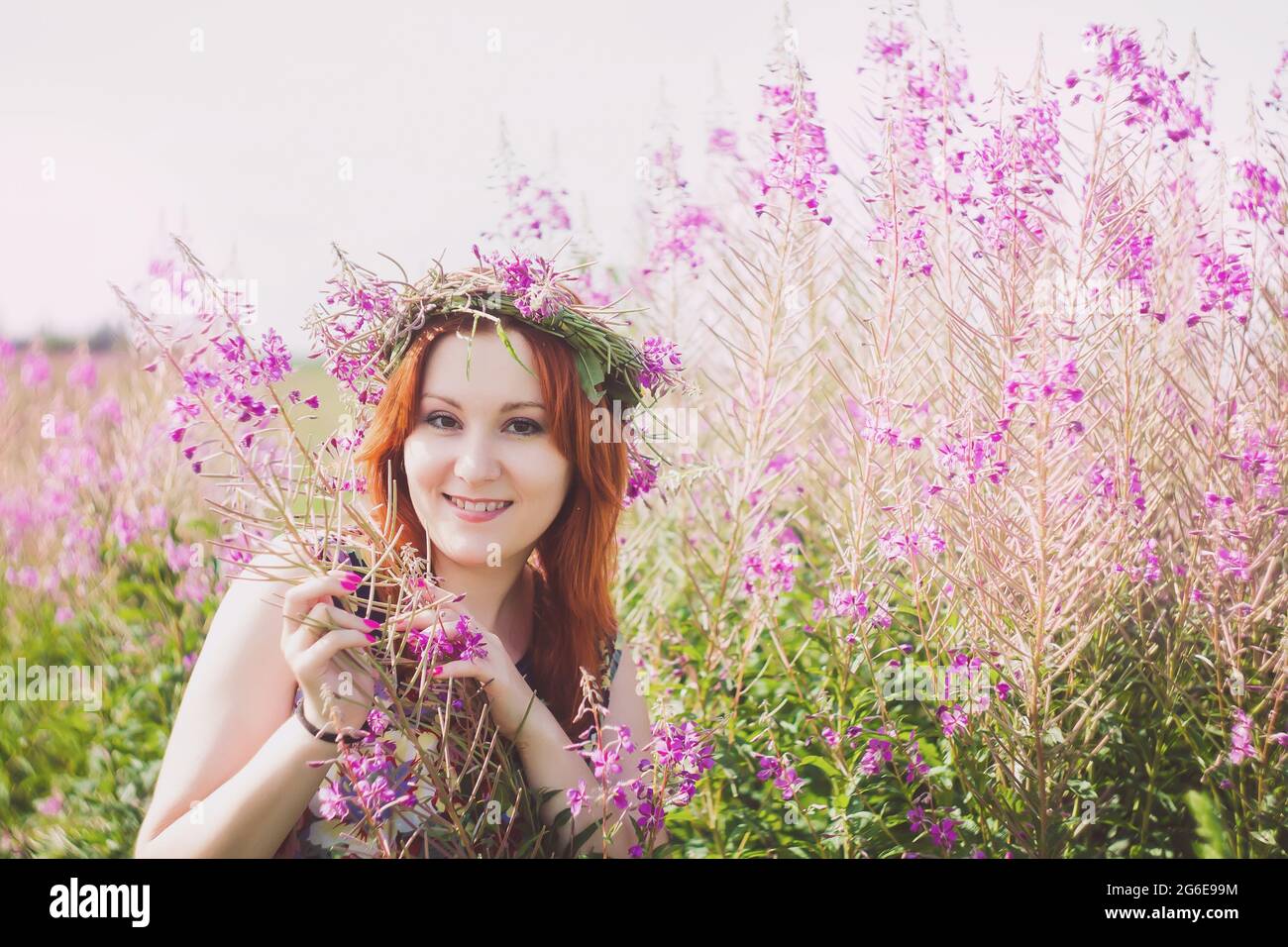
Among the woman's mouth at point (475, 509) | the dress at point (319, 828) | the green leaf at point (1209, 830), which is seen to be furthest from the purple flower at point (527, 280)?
the green leaf at point (1209, 830)

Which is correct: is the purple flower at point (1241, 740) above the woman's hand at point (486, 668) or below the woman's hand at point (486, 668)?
below

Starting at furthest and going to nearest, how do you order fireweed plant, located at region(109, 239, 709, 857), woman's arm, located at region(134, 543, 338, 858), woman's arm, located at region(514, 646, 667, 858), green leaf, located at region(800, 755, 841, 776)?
1. green leaf, located at region(800, 755, 841, 776)
2. woman's arm, located at region(514, 646, 667, 858)
3. woman's arm, located at region(134, 543, 338, 858)
4. fireweed plant, located at region(109, 239, 709, 857)

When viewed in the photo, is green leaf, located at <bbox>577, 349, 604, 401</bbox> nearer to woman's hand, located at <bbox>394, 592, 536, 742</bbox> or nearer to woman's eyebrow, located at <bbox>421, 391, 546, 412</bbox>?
woman's eyebrow, located at <bbox>421, 391, 546, 412</bbox>

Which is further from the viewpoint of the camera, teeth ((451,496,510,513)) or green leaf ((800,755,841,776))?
green leaf ((800,755,841,776))

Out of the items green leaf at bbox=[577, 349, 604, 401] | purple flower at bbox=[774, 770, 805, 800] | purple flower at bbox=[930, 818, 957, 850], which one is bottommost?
purple flower at bbox=[930, 818, 957, 850]

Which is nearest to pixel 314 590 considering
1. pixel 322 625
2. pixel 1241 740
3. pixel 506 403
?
pixel 322 625

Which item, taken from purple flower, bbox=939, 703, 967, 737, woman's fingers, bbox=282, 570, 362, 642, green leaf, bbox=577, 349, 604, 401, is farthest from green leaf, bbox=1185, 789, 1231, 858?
woman's fingers, bbox=282, 570, 362, 642

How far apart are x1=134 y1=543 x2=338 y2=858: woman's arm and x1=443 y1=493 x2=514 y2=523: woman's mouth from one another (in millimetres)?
270

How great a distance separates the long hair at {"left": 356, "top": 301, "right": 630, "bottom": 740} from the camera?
1690 mm

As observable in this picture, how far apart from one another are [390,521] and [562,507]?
538mm

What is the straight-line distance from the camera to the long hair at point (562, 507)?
1690mm

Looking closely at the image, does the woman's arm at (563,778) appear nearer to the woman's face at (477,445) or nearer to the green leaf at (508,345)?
the woman's face at (477,445)

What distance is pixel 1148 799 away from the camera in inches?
69.8
